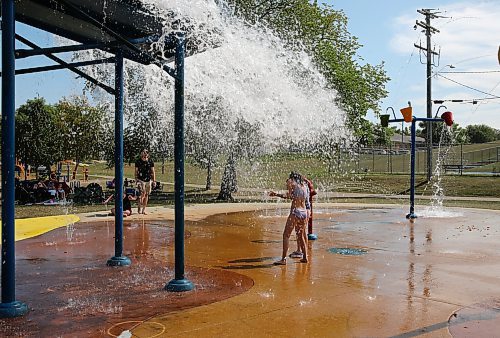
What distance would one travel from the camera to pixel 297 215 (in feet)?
30.3

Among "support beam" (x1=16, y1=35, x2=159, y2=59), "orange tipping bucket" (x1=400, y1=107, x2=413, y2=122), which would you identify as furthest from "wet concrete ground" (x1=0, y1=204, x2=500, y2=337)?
"orange tipping bucket" (x1=400, y1=107, x2=413, y2=122)

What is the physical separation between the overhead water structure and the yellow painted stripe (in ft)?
16.2

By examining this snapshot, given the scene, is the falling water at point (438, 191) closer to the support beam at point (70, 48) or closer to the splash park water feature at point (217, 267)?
the splash park water feature at point (217, 267)

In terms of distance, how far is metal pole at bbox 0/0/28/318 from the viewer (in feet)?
19.7

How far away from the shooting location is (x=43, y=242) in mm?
11820

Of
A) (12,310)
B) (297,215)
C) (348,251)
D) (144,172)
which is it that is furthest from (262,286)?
(144,172)

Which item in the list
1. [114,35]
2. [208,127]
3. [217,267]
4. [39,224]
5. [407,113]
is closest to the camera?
[114,35]

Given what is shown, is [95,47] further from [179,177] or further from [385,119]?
[385,119]

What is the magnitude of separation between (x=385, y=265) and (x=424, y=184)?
27786mm

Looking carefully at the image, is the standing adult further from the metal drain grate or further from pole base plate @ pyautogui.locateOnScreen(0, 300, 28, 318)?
pole base plate @ pyautogui.locateOnScreen(0, 300, 28, 318)

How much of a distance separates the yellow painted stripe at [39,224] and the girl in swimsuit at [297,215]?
649 cm

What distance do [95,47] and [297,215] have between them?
4150mm

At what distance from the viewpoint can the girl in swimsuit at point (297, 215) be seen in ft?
30.2

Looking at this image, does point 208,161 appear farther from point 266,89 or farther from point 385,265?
point 385,265
